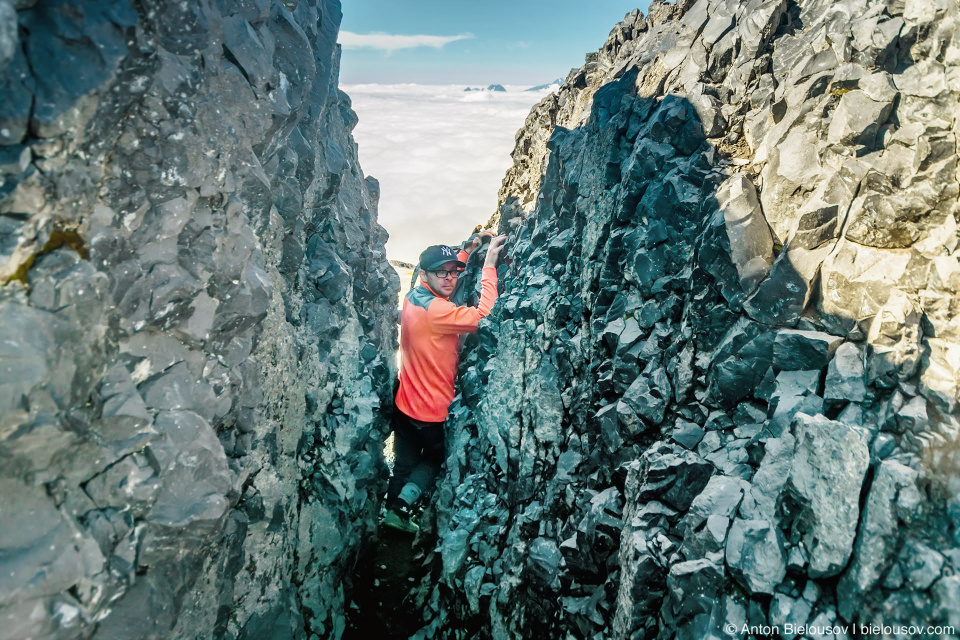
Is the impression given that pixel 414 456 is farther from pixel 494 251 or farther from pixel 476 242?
pixel 476 242

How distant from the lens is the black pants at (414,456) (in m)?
6.85

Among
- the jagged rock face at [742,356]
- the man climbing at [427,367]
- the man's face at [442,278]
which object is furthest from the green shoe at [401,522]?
the man's face at [442,278]

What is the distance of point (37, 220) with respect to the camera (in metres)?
2.44

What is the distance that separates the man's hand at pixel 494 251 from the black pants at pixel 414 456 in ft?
7.57

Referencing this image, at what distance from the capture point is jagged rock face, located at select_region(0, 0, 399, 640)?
240 centimetres

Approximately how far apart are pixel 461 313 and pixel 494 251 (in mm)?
1100

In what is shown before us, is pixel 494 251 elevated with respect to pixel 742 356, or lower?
lower

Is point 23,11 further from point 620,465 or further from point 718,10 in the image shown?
point 718,10

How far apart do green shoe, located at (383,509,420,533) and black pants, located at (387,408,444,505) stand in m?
0.20

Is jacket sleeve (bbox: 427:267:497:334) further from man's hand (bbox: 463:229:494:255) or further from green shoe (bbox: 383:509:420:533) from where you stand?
green shoe (bbox: 383:509:420:533)

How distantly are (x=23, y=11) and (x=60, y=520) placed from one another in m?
2.50

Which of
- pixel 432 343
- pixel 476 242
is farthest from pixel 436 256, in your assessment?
pixel 432 343

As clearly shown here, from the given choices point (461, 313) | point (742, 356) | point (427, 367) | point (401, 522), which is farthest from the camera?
point (427, 367)

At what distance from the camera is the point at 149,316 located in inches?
120
